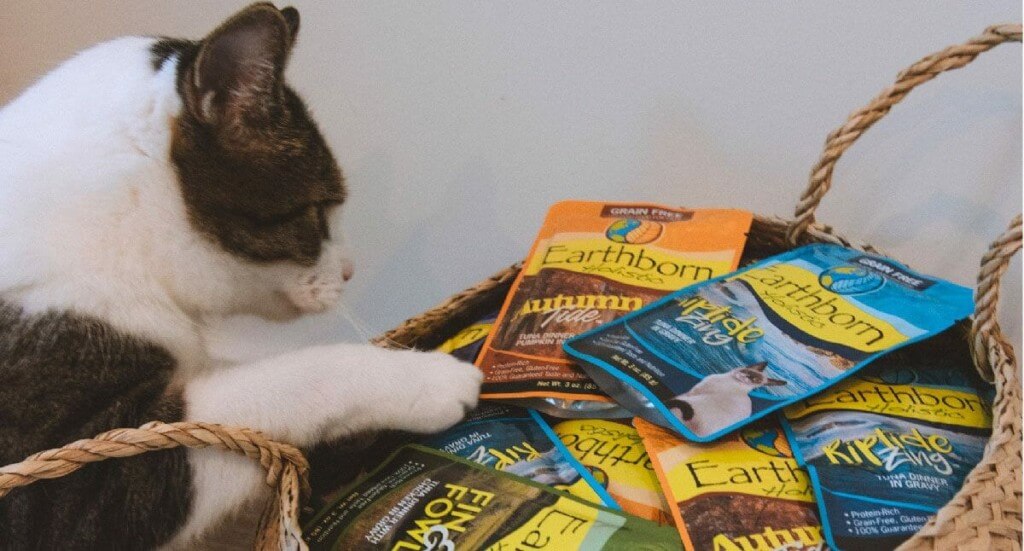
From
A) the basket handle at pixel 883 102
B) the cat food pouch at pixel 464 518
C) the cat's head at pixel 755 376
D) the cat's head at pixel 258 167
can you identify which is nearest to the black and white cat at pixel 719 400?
the cat's head at pixel 755 376

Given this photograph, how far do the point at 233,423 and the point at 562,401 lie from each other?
1.00 feet

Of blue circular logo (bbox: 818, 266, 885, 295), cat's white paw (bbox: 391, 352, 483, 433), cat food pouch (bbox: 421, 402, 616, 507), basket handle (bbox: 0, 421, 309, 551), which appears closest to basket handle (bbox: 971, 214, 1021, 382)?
blue circular logo (bbox: 818, 266, 885, 295)

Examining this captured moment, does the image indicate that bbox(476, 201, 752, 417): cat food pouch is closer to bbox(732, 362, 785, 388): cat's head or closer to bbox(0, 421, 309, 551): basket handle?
bbox(732, 362, 785, 388): cat's head

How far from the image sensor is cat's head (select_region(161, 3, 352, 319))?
74 centimetres

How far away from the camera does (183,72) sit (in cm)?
76

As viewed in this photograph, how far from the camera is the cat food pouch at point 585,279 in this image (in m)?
0.82

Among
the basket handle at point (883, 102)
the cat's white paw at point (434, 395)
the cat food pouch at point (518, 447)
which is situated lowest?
the cat food pouch at point (518, 447)

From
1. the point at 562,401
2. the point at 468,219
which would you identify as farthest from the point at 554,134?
the point at 562,401

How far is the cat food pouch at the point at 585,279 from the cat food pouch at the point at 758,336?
37 millimetres

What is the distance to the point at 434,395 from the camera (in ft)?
2.53

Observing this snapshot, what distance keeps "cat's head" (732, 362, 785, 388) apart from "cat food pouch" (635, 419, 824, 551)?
0.12 feet

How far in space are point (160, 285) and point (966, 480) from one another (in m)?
0.71

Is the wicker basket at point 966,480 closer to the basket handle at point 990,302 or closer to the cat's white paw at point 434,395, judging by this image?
→ the basket handle at point 990,302

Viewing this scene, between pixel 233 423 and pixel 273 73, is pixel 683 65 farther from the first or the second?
pixel 233 423
